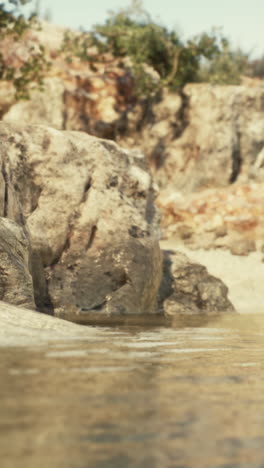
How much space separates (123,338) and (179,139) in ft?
75.5

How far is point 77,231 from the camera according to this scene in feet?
41.3

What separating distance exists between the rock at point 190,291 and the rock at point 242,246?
6489 millimetres

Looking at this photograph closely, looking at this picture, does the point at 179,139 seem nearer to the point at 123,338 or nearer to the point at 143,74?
the point at 143,74

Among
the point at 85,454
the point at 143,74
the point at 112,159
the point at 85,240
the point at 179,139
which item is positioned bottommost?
the point at 85,454

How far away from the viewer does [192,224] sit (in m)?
23.0

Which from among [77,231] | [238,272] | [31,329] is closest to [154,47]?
[238,272]

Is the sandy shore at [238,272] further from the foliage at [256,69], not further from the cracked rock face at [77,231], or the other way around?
the foliage at [256,69]

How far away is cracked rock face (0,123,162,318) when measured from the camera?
12.1 m

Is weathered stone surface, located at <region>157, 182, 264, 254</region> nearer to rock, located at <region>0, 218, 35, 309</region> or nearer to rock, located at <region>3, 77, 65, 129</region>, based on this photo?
rock, located at <region>3, 77, 65, 129</region>

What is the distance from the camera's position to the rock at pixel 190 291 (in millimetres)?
13703

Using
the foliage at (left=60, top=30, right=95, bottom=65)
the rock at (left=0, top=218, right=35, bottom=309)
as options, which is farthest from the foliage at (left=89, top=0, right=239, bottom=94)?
the rock at (left=0, top=218, right=35, bottom=309)

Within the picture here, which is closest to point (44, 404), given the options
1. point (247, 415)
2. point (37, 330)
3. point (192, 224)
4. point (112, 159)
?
point (247, 415)

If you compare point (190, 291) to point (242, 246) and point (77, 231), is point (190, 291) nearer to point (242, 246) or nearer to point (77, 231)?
point (77, 231)

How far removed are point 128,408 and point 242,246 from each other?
18.6 meters
